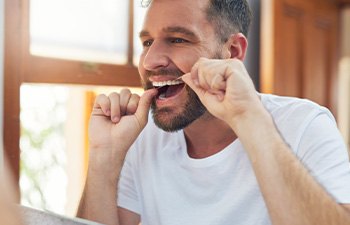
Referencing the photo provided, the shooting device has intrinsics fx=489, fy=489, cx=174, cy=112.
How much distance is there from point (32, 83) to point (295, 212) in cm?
57

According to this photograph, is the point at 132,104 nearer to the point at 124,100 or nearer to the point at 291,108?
the point at 124,100

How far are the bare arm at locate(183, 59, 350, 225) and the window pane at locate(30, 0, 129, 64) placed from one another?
1.30 feet

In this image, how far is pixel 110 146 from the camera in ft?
2.21

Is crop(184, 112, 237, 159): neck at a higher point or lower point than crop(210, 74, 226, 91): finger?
lower

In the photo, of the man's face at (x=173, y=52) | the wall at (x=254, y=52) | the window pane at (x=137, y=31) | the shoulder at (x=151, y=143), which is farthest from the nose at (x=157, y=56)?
the wall at (x=254, y=52)

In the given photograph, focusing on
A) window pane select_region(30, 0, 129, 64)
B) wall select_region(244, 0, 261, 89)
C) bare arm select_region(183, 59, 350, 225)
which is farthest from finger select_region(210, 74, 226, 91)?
wall select_region(244, 0, 261, 89)

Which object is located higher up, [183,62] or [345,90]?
[183,62]

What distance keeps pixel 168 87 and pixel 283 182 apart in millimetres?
234

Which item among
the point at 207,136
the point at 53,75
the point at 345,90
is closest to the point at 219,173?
the point at 207,136

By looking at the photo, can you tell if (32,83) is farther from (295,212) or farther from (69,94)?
(295,212)

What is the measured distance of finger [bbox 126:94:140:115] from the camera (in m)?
0.67

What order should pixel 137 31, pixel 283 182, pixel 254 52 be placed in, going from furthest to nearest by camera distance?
pixel 254 52, pixel 137 31, pixel 283 182

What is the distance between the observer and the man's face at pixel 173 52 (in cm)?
63

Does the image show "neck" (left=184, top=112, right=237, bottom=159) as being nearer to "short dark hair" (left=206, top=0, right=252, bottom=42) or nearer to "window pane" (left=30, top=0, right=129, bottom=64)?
"short dark hair" (left=206, top=0, right=252, bottom=42)
